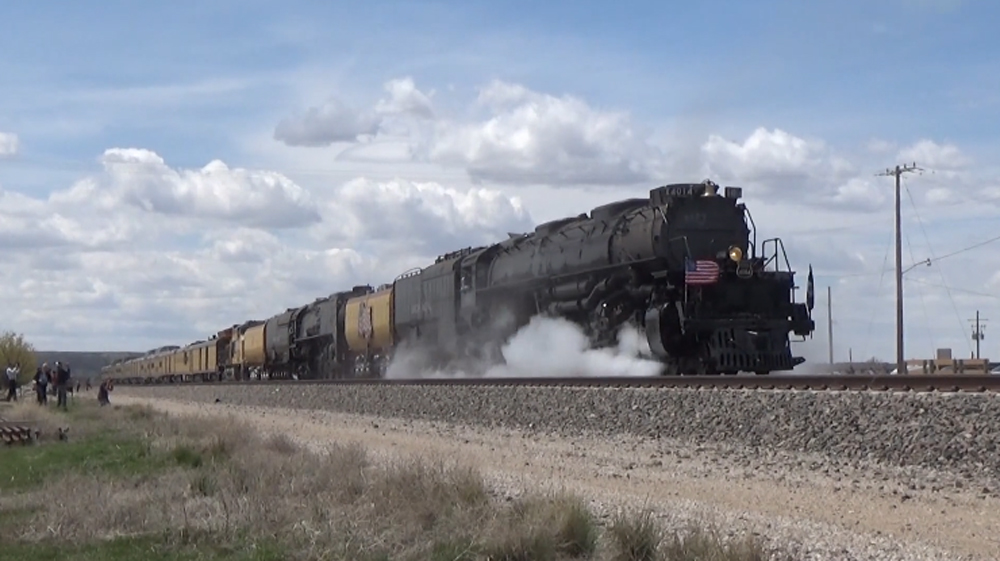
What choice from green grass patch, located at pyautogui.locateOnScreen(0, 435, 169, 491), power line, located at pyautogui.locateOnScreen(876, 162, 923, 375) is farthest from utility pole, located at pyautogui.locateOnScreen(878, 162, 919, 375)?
green grass patch, located at pyautogui.locateOnScreen(0, 435, 169, 491)

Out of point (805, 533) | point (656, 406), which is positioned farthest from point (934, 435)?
point (656, 406)

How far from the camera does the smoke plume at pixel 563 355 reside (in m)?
23.1

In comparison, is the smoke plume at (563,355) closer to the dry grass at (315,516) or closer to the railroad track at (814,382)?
the railroad track at (814,382)

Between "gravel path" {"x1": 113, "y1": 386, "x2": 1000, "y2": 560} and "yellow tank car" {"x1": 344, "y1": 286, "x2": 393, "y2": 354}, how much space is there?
16.1 metres

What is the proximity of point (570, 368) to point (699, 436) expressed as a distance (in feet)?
32.0

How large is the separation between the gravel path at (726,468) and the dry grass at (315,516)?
3.40 feet

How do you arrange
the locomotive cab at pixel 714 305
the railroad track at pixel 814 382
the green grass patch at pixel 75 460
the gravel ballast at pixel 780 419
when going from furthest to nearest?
1. the locomotive cab at pixel 714 305
2. the green grass patch at pixel 75 460
3. the railroad track at pixel 814 382
4. the gravel ballast at pixel 780 419

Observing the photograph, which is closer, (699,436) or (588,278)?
(699,436)

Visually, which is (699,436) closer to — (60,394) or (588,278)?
(588,278)

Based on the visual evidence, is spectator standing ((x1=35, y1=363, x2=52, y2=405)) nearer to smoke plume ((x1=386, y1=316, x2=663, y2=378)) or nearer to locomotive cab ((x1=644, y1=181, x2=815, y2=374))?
smoke plume ((x1=386, y1=316, x2=663, y2=378))

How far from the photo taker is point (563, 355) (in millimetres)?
25906

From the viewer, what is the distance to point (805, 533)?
9.02m

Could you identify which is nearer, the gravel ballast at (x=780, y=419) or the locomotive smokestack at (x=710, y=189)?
the gravel ballast at (x=780, y=419)

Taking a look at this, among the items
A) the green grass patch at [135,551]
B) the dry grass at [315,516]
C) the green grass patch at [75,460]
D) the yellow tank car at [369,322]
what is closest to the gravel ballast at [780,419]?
the dry grass at [315,516]
